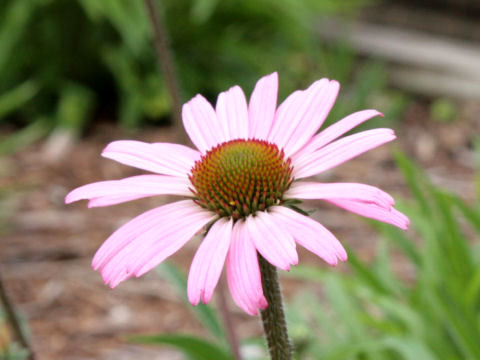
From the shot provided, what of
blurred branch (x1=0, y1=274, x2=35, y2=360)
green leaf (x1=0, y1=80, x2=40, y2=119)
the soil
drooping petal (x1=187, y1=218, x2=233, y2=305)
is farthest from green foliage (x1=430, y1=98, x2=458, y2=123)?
drooping petal (x1=187, y1=218, x2=233, y2=305)

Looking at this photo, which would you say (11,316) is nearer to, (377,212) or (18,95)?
(377,212)

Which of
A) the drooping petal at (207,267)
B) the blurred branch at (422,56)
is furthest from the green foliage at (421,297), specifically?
the blurred branch at (422,56)

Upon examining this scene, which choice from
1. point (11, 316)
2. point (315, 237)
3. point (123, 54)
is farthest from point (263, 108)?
point (123, 54)

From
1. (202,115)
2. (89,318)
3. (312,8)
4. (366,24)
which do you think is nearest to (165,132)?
(312,8)

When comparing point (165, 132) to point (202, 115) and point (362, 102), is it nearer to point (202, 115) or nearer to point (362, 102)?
point (362, 102)

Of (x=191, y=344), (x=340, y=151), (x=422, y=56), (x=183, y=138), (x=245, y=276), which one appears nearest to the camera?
(x=245, y=276)

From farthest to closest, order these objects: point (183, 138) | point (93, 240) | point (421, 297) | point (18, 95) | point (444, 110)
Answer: point (444, 110), point (18, 95), point (93, 240), point (421, 297), point (183, 138)

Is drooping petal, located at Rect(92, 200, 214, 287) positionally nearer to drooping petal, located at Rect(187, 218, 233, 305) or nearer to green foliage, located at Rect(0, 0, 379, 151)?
drooping petal, located at Rect(187, 218, 233, 305)
